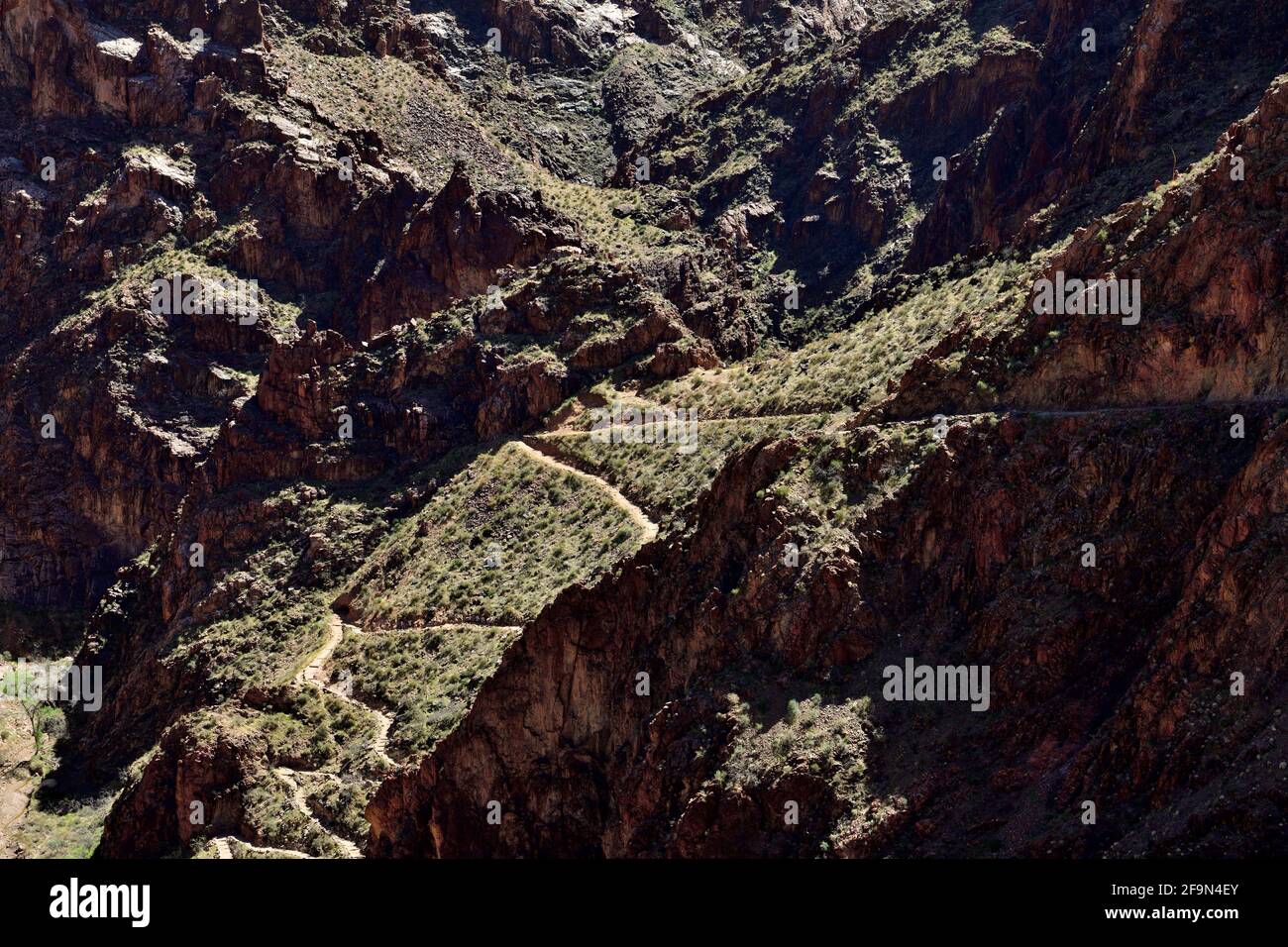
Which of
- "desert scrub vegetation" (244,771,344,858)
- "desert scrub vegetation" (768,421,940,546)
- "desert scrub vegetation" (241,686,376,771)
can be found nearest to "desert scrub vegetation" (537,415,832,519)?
"desert scrub vegetation" (768,421,940,546)

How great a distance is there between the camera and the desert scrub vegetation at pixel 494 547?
100 meters

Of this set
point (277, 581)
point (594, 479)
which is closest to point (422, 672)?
point (594, 479)

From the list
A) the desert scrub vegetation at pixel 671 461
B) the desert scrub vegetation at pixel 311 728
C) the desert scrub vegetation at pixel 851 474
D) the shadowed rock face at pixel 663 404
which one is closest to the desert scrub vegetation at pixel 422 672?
the shadowed rock face at pixel 663 404

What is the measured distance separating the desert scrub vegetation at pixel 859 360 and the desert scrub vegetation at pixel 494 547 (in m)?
8.27

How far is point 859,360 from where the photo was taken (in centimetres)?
9650

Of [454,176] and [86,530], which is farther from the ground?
[454,176]

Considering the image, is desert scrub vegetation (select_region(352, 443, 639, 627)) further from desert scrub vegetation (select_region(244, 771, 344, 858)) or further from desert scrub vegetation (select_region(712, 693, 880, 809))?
desert scrub vegetation (select_region(712, 693, 880, 809))

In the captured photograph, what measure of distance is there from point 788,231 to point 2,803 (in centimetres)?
7488

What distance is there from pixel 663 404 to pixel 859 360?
727 inches

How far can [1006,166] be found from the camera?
136875mm

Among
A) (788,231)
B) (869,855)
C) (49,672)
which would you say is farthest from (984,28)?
(869,855)

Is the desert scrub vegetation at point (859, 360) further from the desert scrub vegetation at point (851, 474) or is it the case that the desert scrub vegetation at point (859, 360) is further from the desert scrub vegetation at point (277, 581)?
the desert scrub vegetation at point (277, 581)

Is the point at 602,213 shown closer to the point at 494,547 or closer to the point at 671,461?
the point at 494,547
